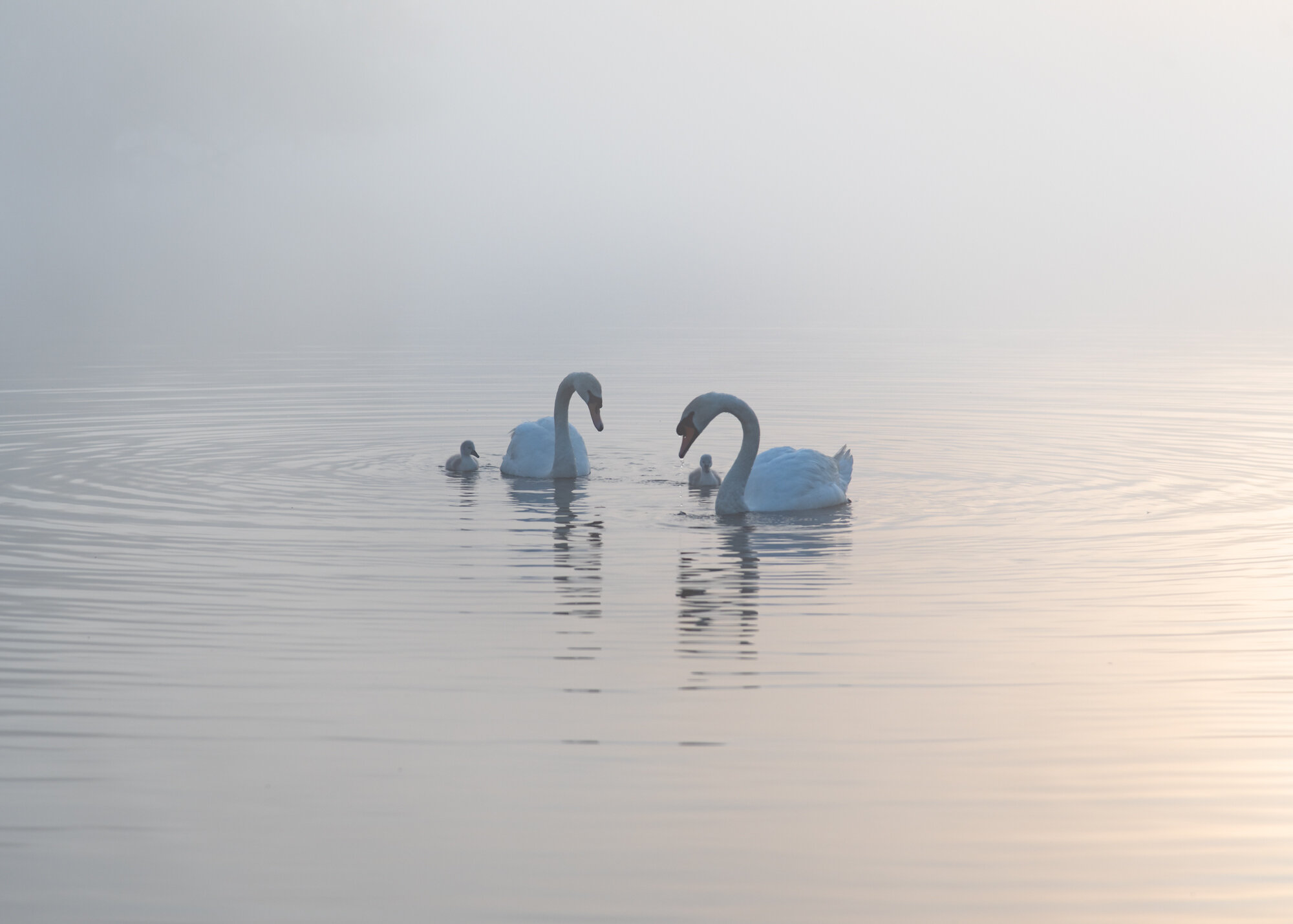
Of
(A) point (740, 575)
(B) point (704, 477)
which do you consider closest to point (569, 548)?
(A) point (740, 575)

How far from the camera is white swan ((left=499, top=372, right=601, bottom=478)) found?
20453 mm

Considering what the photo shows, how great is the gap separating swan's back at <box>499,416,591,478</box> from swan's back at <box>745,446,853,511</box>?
3.26 meters

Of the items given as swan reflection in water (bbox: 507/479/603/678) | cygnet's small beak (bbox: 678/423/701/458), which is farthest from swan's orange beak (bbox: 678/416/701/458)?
swan reflection in water (bbox: 507/479/603/678)

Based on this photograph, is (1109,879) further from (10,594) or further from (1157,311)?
(1157,311)

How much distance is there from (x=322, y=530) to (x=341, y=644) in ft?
15.0

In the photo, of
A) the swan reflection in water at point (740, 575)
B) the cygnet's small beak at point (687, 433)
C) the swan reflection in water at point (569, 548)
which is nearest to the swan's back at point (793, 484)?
the swan reflection in water at point (740, 575)

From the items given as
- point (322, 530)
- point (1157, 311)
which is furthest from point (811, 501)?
point (1157, 311)

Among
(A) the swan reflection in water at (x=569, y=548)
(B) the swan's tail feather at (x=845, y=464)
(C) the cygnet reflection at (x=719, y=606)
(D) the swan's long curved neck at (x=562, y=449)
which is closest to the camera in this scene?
(C) the cygnet reflection at (x=719, y=606)

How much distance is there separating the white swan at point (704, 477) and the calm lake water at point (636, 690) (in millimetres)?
219

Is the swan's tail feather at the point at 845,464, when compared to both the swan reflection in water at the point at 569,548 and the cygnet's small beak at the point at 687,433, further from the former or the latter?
the swan reflection in water at the point at 569,548

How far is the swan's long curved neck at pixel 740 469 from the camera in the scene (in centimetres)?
1770

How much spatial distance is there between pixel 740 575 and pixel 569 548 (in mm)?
2068

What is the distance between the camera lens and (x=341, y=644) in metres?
12.0

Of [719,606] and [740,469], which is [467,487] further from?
[719,606]
